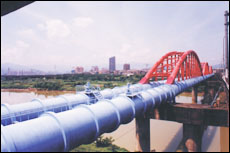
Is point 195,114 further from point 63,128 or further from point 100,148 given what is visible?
point 63,128

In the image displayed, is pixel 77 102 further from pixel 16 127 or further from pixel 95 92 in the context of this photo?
pixel 16 127

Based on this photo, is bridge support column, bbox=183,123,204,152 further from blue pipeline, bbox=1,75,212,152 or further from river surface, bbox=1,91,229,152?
blue pipeline, bbox=1,75,212,152

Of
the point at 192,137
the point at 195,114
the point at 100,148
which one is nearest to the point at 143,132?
the point at 192,137

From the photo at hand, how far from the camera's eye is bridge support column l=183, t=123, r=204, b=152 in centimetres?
1422

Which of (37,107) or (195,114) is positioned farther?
(195,114)

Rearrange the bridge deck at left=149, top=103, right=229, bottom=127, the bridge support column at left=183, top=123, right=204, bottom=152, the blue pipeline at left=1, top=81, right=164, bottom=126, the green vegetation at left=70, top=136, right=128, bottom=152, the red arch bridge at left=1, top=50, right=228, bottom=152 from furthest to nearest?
the green vegetation at left=70, top=136, right=128, bottom=152 → the bridge support column at left=183, top=123, right=204, bottom=152 → the bridge deck at left=149, top=103, right=229, bottom=127 → the blue pipeline at left=1, top=81, right=164, bottom=126 → the red arch bridge at left=1, top=50, right=228, bottom=152

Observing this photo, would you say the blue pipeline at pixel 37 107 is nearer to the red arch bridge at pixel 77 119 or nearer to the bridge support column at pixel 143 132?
the red arch bridge at pixel 77 119

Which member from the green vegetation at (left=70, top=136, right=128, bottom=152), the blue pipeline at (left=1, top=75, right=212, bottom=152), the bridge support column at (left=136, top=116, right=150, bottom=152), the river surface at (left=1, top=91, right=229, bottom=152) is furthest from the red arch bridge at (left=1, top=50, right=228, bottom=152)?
the river surface at (left=1, top=91, right=229, bottom=152)

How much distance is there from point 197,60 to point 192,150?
22772mm

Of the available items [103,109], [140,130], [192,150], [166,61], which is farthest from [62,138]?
[166,61]

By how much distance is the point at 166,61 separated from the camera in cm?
2425

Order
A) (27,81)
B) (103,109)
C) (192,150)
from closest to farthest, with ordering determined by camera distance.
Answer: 1. (103,109)
2. (192,150)
3. (27,81)

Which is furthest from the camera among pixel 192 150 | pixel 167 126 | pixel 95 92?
pixel 167 126

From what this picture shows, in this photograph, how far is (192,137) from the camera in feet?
47.2
